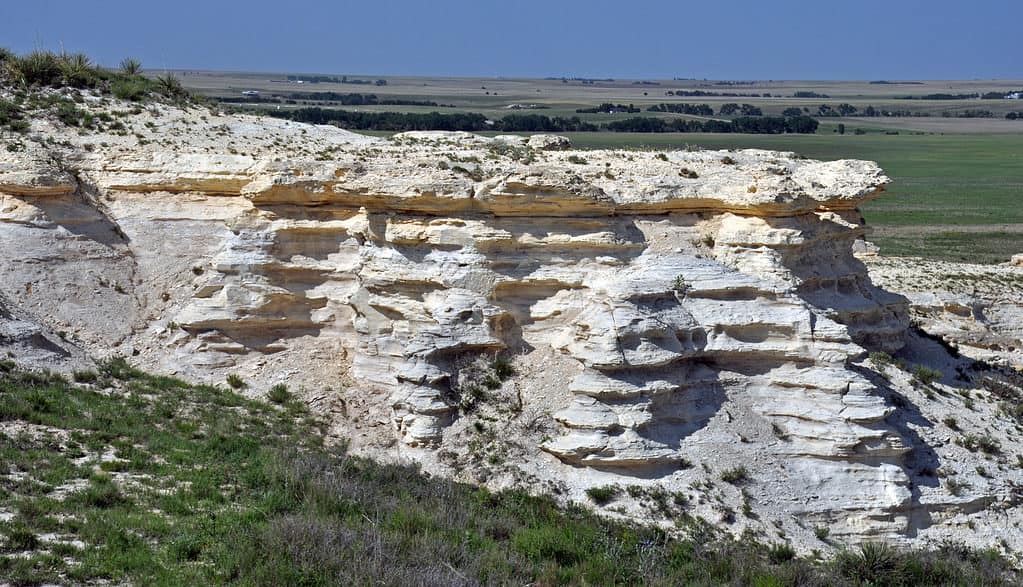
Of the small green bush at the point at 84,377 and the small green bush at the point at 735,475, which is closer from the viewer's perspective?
the small green bush at the point at 735,475

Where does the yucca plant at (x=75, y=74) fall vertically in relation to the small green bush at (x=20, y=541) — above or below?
above

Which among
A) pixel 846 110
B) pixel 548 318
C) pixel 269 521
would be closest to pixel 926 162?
pixel 846 110

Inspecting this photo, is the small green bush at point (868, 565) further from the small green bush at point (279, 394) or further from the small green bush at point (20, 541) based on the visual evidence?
the small green bush at point (20, 541)

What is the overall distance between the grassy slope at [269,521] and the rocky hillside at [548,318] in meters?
1.52

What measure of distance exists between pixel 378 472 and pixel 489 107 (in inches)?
5438

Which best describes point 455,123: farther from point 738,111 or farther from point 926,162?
point 738,111

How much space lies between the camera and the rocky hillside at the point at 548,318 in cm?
1842

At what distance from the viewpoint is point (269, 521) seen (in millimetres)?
13141

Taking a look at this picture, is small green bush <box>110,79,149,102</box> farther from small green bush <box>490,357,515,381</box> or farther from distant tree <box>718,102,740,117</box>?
distant tree <box>718,102,740,117</box>

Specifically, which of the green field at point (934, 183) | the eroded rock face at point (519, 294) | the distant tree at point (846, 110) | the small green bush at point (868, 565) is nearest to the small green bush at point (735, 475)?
the eroded rock face at point (519, 294)

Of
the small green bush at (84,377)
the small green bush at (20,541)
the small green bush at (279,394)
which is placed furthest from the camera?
the small green bush at (279,394)

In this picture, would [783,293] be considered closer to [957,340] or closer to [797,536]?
[797,536]

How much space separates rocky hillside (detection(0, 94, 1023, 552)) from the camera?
60.4ft

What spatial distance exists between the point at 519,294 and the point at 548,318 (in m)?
0.82
